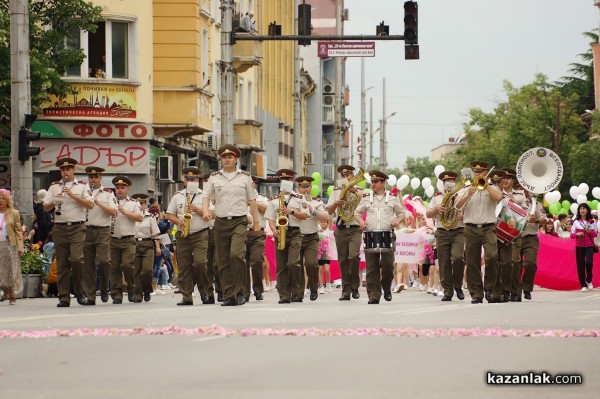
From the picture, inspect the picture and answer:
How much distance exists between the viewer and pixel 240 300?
22219 mm

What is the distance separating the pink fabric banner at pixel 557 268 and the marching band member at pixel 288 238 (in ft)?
32.7

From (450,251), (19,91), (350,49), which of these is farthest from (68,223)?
(350,49)

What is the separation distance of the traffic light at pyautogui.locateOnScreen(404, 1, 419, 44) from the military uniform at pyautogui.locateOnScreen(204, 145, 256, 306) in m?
12.5

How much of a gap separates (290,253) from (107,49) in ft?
63.4

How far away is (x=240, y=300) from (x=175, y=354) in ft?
29.0

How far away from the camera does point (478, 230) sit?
78.7 feet

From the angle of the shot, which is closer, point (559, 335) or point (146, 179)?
point (559, 335)

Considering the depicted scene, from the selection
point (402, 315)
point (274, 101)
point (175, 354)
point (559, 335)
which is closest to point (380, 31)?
point (402, 315)

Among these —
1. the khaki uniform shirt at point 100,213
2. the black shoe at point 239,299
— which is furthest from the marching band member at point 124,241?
the black shoe at point 239,299

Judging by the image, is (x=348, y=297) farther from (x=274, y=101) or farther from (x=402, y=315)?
(x=274, y=101)

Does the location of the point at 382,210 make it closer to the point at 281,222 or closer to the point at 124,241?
the point at 281,222

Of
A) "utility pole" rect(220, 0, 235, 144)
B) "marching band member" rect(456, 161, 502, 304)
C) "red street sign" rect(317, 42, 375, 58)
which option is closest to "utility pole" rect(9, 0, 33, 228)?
"marching band member" rect(456, 161, 502, 304)

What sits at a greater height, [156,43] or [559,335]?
[156,43]

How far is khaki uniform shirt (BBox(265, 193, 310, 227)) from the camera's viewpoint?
974 inches
